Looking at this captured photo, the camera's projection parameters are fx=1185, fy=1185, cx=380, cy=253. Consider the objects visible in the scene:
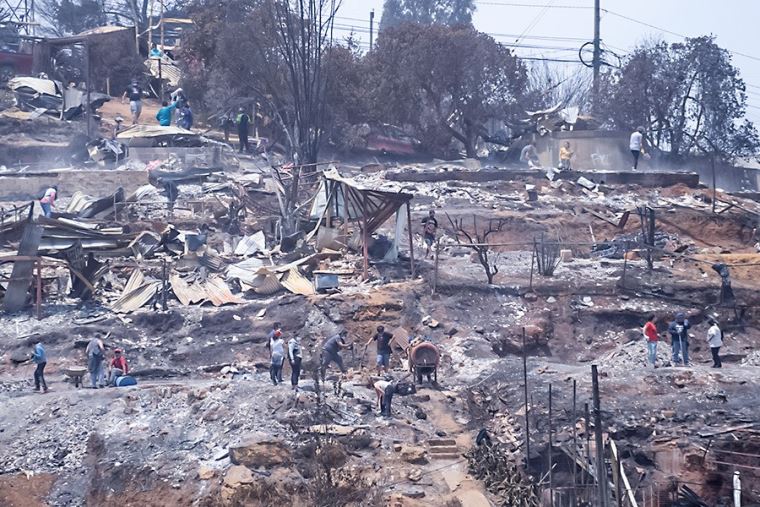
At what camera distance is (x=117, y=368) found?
55.8 ft

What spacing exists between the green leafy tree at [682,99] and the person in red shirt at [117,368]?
22.5m

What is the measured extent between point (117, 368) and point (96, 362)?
348mm

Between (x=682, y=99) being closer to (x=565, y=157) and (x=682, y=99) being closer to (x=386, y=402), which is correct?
(x=565, y=157)

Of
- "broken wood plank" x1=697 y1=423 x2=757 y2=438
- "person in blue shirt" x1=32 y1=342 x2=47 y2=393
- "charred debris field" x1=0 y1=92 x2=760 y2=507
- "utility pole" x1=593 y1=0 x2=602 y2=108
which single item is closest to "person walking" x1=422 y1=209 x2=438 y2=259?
"charred debris field" x1=0 y1=92 x2=760 y2=507

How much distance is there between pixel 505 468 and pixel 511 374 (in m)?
2.90

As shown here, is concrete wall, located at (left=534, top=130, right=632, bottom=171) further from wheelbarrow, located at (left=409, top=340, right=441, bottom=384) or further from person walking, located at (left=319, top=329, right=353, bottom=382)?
person walking, located at (left=319, top=329, right=353, bottom=382)

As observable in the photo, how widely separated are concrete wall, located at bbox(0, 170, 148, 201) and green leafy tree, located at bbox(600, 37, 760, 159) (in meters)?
16.0

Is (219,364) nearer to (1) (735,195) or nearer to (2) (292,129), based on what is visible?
(2) (292,129)

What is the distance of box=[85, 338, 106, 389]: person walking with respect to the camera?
55.0ft

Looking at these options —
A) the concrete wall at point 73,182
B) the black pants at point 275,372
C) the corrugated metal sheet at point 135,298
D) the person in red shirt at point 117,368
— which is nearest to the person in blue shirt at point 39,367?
the person in red shirt at point 117,368

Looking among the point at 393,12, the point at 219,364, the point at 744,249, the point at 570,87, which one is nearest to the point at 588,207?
the point at 744,249

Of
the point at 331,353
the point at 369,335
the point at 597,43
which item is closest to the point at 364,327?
the point at 369,335

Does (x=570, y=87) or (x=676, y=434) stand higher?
(x=570, y=87)

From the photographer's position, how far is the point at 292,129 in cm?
3061
